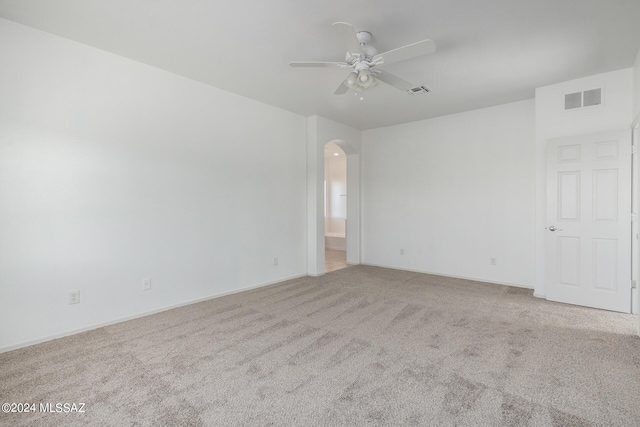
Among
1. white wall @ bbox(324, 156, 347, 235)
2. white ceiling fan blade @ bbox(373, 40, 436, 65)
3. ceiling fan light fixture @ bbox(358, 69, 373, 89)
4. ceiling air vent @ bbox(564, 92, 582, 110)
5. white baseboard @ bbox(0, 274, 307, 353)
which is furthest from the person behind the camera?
white wall @ bbox(324, 156, 347, 235)

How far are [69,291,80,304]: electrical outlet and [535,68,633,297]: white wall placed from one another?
17.1 ft

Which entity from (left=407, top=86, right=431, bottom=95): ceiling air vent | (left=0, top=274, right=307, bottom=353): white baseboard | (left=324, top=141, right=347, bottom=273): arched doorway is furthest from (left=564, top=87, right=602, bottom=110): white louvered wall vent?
(left=324, top=141, right=347, bottom=273): arched doorway

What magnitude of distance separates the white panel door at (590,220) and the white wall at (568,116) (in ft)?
0.46

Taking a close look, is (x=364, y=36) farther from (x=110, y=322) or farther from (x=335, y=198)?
(x=335, y=198)

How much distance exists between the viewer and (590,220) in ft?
11.5

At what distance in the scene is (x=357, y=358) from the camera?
2324 millimetres

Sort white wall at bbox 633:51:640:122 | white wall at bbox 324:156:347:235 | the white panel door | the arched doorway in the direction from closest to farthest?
white wall at bbox 633:51:640:122, the white panel door, the arched doorway, white wall at bbox 324:156:347:235

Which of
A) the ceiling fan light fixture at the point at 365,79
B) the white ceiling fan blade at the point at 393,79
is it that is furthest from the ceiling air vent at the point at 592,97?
the ceiling fan light fixture at the point at 365,79

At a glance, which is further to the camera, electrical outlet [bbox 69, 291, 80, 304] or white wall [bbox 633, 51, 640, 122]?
white wall [bbox 633, 51, 640, 122]

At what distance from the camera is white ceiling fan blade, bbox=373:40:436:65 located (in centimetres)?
219

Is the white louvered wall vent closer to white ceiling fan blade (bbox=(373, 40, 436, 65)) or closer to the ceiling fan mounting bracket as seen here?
white ceiling fan blade (bbox=(373, 40, 436, 65))

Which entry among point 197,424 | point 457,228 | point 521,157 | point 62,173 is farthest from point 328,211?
point 197,424

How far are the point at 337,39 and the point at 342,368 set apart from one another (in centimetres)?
273

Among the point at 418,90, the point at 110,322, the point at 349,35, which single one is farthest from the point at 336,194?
the point at 349,35
